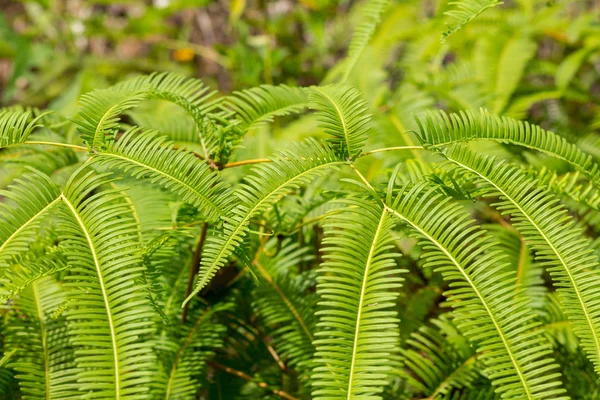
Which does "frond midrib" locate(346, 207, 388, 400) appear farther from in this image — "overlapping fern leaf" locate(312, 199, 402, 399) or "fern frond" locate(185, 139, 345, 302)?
"fern frond" locate(185, 139, 345, 302)

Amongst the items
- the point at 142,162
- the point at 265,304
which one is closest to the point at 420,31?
the point at 265,304

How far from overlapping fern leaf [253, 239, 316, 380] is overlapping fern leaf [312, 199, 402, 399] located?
33 centimetres

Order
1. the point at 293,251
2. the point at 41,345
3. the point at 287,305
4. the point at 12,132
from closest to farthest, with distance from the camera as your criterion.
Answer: the point at 12,132 < the point at 41,345 < the point at 287,305 < the point at 293,251

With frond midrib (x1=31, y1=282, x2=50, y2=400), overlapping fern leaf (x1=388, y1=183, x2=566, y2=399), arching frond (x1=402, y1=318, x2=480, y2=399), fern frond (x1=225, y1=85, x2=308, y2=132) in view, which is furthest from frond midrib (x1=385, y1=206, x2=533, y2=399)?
frond midrib (x1=31, y1=282, x2=50, y2=400)

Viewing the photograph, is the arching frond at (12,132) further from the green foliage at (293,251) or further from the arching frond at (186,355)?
the arching frond at (186,355)

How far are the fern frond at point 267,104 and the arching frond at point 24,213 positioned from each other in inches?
17.9

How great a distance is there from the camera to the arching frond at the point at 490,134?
1116 millimetres

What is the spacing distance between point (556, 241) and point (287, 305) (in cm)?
65

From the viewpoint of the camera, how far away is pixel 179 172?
1.05 m

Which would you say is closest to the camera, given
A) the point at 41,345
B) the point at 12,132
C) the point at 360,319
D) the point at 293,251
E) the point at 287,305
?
the point at 360,319

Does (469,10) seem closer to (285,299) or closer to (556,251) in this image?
(556,251)

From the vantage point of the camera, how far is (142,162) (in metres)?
1.05

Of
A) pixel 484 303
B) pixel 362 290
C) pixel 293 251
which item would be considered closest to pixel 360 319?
pixel 362 290

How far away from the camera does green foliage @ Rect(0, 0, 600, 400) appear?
38.4 inches
